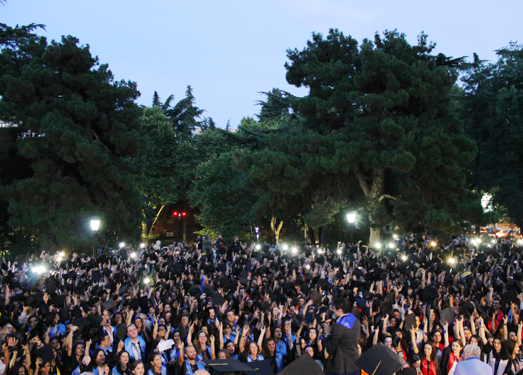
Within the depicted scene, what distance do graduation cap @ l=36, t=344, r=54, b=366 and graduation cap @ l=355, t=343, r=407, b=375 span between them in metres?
3.79

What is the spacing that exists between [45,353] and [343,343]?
3724 millimetres

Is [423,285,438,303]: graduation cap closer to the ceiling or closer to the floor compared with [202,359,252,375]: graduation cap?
closer to the ceiling

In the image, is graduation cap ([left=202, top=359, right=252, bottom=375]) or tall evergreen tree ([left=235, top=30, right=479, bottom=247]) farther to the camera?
tall evergreen tree ([left=235, top=30, right=479, bottom=247])

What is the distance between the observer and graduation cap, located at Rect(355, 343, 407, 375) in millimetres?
5895

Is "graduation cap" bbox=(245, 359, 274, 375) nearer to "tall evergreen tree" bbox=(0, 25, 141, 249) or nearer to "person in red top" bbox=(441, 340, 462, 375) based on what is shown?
"person in red top" bbox=(441, 340, 462, 375)

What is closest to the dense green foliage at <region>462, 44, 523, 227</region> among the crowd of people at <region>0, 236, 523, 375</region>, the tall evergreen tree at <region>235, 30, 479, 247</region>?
the tall evergreen tree at <region>235, 30, 479, 247</region>

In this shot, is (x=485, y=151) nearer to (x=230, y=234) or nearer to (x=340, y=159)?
(x=340, y=159)

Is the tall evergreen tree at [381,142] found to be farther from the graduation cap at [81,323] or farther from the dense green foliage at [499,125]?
the graduation cap at [81,323]

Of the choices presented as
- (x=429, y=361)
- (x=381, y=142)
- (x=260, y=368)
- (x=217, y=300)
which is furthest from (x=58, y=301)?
(x=381, y=142)

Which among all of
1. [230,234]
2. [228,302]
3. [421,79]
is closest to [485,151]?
[421,79]

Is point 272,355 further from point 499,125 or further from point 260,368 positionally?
point 499,125

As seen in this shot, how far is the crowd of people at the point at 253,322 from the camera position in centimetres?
673

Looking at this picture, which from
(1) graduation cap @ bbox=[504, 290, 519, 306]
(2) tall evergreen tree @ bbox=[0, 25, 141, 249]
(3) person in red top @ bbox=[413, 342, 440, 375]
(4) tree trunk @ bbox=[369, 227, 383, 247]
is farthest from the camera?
(4) tree trunk @ bbox=[369, 227, 383, 247]

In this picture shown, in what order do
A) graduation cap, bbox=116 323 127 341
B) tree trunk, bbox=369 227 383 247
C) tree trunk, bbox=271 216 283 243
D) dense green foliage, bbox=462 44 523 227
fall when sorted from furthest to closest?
tree trunk, bbox=271 216 283 243
dense green foliage, bbox=462 44 523 227
tree trunk, bbox=369 227 383 247
graduation cap, bbox=116 323 127 341
